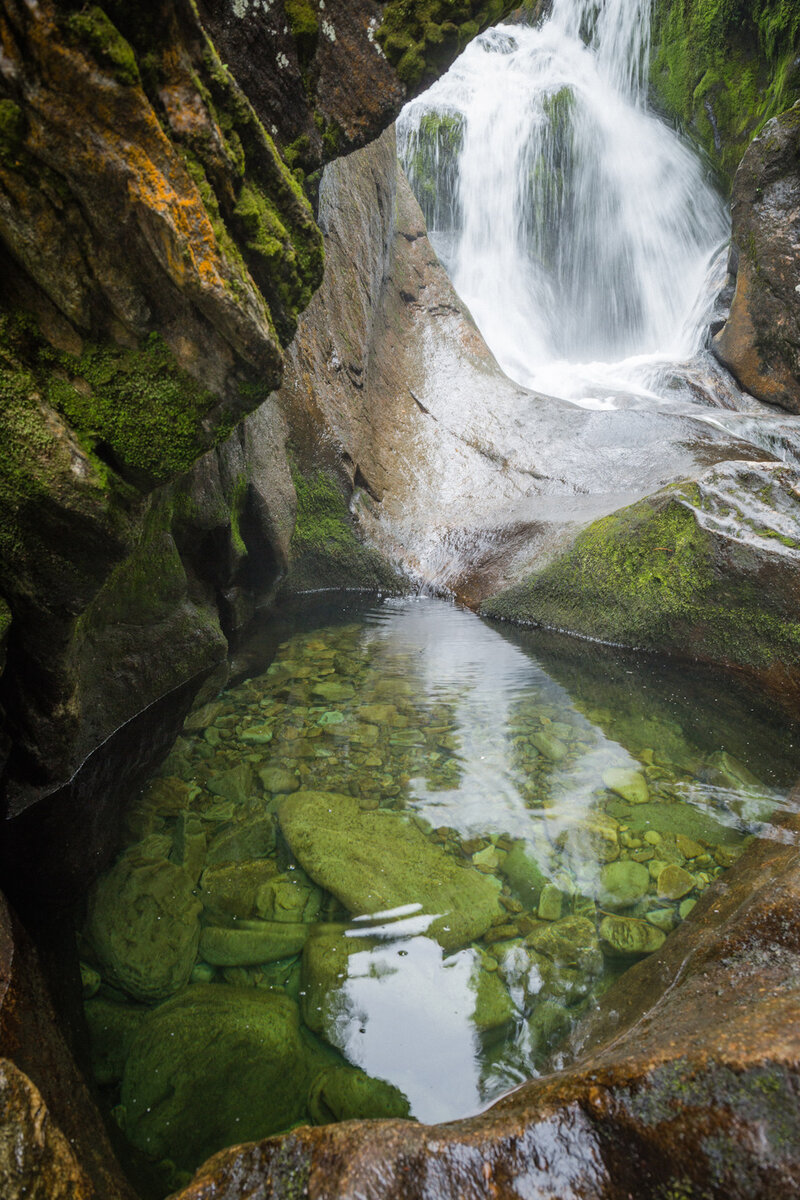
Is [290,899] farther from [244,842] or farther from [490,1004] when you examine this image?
[490,1004]

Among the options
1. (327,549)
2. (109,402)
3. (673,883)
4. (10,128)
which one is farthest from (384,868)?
(327,549)

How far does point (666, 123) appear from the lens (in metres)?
17.9

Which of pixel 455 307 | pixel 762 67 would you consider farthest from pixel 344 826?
pixel 762 67

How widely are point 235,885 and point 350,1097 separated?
120cm

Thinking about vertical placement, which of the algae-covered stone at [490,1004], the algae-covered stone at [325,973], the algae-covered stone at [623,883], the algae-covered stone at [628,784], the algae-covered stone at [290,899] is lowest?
the algae-covered stone at [628,784]

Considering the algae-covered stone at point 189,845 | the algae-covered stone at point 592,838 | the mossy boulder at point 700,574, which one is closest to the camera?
the algae-covered stone at point 189,845

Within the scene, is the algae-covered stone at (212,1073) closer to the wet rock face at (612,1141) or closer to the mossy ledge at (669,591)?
the wet rock face at (612,1141)

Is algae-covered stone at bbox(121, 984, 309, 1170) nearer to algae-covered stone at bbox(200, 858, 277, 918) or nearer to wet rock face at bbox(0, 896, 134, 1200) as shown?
wet rock face at bbox(0, 896, 134, 1200)

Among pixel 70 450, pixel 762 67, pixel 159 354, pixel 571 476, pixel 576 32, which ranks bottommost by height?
pixel 571 476

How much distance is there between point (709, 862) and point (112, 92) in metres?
4.09

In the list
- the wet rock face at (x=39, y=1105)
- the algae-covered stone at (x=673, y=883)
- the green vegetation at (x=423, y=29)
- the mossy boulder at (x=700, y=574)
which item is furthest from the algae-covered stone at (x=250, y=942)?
the green vegetation at (x=423, y=29)

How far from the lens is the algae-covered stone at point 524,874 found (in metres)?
3.10

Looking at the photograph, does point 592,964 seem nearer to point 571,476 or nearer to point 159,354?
point 159,354

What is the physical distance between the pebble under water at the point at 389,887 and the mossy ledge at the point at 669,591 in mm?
521
